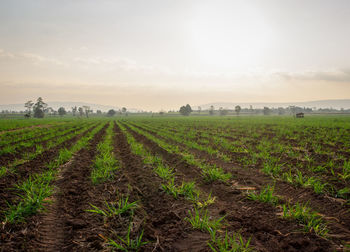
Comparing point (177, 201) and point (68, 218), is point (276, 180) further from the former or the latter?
point (68, 218)

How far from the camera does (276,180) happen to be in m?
5.39

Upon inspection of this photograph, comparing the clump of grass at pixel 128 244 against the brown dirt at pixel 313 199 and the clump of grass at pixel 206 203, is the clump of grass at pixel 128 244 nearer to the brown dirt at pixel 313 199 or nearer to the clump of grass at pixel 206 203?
the clump of grass at pixel 206 203

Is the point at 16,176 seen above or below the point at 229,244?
above

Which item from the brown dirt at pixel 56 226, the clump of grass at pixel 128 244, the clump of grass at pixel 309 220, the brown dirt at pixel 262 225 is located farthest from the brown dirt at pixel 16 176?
the clump of grass at pixel 309 220

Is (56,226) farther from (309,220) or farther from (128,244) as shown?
(309,220)

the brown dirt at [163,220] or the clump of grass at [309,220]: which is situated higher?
the clump of grass at [309,220]

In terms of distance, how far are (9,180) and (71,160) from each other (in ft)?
8.58

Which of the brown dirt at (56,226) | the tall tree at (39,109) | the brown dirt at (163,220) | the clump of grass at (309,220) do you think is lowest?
the brown dirt at (163,220)

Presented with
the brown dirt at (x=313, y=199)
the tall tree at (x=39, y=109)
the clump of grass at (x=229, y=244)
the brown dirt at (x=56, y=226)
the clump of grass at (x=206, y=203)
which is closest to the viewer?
the clump of grass at (x=229, y=244)

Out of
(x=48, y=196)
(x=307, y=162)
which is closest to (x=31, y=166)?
(x=48, y=196)

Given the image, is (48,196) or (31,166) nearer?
(48,196)

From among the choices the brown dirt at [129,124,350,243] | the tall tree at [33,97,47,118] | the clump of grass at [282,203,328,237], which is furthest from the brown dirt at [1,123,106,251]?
the tall tree at [33,97,47,118]

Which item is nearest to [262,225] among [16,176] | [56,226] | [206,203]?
[206,203]

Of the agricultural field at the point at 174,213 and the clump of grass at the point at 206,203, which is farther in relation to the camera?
the clump of grass at the point at 206,203
